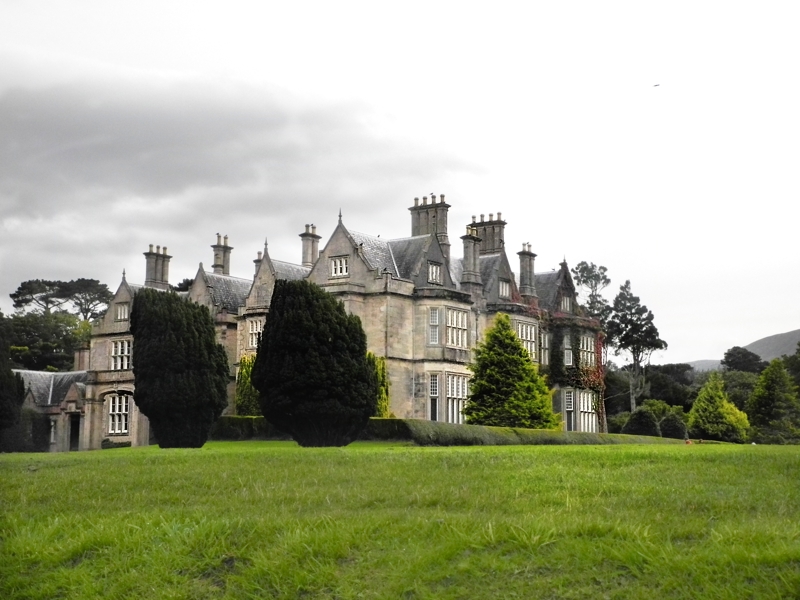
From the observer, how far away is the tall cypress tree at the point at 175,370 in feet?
114

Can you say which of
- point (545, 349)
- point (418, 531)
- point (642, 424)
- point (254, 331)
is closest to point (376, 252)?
point (254, 331)

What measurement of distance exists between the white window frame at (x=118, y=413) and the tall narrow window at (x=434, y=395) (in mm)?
16907

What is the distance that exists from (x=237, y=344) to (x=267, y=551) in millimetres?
37880

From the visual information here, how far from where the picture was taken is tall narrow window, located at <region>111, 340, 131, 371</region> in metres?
54.0

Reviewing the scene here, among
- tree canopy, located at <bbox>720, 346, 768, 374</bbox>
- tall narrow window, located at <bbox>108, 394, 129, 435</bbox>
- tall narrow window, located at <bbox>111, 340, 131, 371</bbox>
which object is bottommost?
tall narrow window, located at <bbox>108, 394, 129, 435</bbox>

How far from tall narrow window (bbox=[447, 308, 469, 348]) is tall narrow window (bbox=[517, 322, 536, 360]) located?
4403mm

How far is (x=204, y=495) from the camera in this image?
1662 centimetres

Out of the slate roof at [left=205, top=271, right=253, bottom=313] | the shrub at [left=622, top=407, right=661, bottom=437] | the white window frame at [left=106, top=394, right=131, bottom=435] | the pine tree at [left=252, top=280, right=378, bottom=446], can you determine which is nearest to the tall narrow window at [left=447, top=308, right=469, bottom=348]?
the shrub at [left=622, top=407, right=661, bottom=437]

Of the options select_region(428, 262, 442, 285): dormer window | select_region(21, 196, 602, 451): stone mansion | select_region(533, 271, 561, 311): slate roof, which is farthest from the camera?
select_region(533, 271, 561, 311): slate roof

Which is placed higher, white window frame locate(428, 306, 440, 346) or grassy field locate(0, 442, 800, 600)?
white window frame locate(428, 306, 440, 346)

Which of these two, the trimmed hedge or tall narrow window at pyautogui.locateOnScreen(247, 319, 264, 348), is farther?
tall narrow window at pyautogui.locateOnScreen(247, 319, 264, 348)

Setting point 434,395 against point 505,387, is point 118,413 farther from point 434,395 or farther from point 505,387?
point 505,387

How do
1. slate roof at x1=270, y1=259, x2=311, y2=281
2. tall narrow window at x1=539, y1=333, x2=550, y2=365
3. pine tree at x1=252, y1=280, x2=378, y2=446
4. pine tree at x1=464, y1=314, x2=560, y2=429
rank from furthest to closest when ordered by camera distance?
1. tall narrow window at x1=539, y1=333, x2=550, y2=365
2. slate roof at x1=270, y1=259, x2=311, y2=281
3. pine tree at x1=464, y1=314, x2=560, y2=429
4. pine tree at x1=252, y1=280, x2=378, y2=446

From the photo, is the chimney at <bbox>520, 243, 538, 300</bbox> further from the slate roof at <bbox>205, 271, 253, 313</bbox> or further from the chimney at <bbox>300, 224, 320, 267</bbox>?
the slate roof at <bbox>205, 271, 253, 313</bbox>
